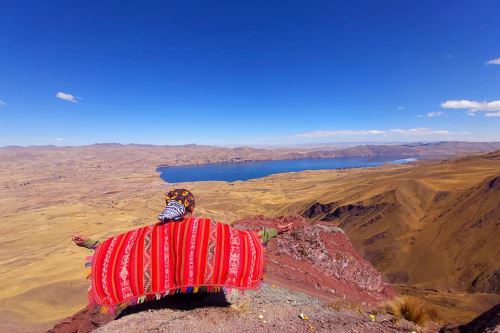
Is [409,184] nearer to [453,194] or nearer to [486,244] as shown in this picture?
[453,194]

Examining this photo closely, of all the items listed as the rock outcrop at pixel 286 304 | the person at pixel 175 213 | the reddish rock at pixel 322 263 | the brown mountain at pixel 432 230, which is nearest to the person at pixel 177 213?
the person at pixel 175 213

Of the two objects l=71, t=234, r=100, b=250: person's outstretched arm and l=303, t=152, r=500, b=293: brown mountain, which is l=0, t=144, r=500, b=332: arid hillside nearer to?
l=303, t=152, r=500, b=293: brown mountain

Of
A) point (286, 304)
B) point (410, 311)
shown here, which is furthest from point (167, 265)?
point (410, 311)

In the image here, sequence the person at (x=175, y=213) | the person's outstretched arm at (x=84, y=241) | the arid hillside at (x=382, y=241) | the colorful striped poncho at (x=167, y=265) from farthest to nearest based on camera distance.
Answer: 1. the arid hillside at (x=382, y=241)
2. the person's outstretched arm at (x=84, y=241)
3. the person at (x=175, y=213)
4. the colorful striped poncho at (x=167, y=265)

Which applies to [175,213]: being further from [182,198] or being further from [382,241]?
[382,241]

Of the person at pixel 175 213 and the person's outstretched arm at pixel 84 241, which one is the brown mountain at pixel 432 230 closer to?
the person at pixel 175 213

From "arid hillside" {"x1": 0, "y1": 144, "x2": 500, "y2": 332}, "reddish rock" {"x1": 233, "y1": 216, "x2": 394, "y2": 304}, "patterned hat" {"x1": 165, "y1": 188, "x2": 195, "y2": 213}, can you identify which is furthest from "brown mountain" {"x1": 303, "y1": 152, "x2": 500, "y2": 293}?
"patterned hat" {"x1": 165, "y1": 188, "x2": 195, "y2": 213}

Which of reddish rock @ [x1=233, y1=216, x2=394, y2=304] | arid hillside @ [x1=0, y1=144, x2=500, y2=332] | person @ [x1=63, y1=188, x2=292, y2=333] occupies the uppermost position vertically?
person @ [x1=63, y1=188, x2=292, y2=333]

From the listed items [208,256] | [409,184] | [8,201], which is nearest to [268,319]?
[208,256]
